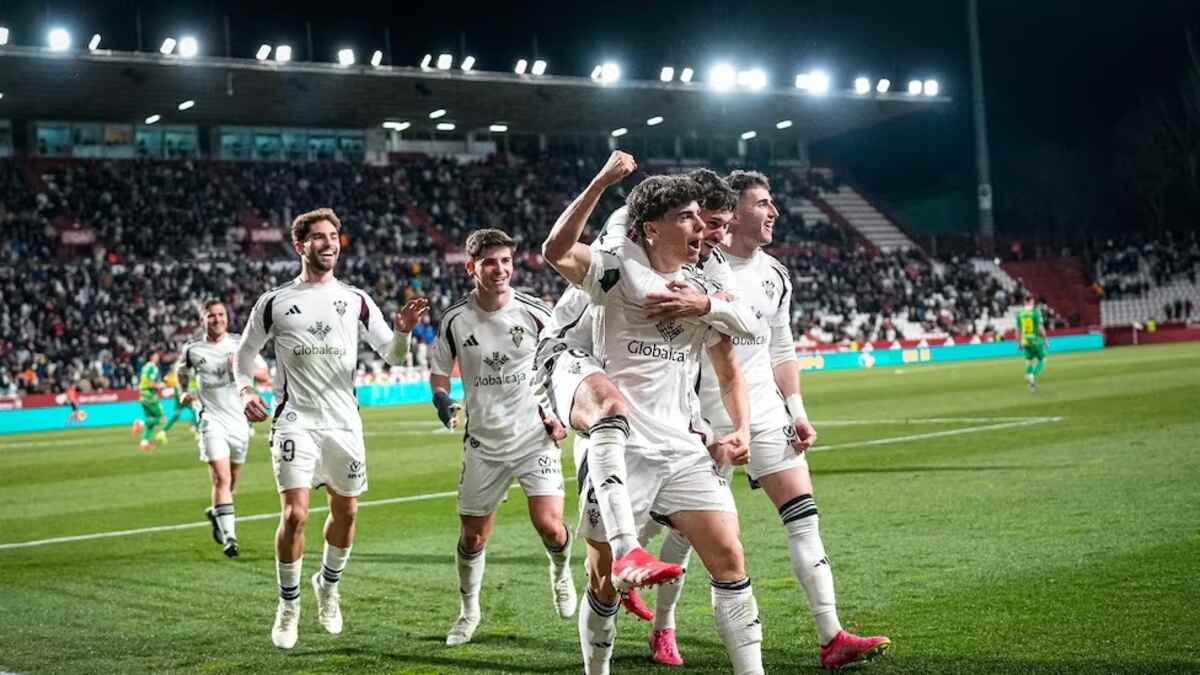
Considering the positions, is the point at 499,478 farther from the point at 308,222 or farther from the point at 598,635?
the point at 598,635

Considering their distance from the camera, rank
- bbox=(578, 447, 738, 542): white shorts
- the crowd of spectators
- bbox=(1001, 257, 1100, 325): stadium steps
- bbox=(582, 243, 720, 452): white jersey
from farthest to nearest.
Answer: bbox=(1001, 257, 1100, 325): stadium steps, the crowd of spectators, bbox=(582, 243, 720, 452): white jersey, bbox=(578, 447, 738, 542): white shorts

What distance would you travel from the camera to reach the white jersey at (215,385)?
42.3 ft

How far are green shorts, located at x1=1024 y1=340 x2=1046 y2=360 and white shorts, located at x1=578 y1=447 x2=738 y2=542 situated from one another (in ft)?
78.2

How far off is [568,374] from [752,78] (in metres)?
47.3

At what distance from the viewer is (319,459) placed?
8086 mm

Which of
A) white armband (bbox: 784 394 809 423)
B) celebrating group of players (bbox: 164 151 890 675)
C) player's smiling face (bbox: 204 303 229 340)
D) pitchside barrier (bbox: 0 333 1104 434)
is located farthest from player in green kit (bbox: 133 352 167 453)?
white armband (bbox: 784 394 809 423)

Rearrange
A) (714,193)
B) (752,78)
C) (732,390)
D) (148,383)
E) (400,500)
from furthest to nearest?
1. (752,78)
2. (148,383)
3. (400,500)
4. (714,193)
5. (732,390)

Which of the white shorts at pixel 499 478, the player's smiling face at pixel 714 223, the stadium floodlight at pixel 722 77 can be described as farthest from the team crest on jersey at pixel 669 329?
the stadium floodlight at pixel 722 77

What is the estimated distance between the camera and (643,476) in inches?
211

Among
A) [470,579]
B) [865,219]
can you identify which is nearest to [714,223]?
[470,579]

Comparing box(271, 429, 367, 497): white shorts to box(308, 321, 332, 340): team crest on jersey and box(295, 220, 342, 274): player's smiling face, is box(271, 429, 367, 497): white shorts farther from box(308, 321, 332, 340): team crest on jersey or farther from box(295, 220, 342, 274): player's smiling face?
box(295, 220, 342, 274): player's smiling face

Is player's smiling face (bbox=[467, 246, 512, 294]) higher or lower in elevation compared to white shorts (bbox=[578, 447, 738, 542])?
higher

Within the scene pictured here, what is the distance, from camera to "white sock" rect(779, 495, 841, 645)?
249 inches

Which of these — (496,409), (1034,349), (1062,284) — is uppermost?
(1062,284)
